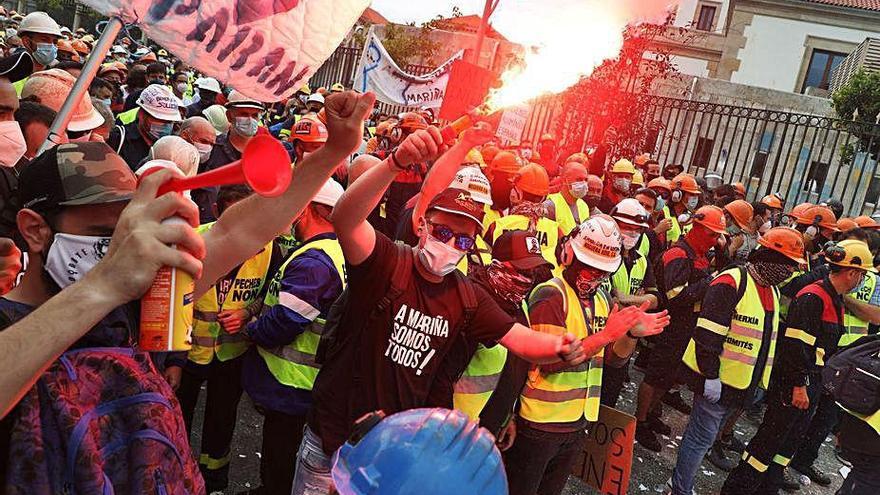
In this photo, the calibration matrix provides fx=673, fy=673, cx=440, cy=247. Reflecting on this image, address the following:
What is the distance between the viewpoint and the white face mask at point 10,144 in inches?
131

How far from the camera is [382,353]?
3.00 meters

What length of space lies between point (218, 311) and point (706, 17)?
3468cm

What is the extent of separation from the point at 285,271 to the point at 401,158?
1421 mm

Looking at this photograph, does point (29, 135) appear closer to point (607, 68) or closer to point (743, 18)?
point (607, 68)

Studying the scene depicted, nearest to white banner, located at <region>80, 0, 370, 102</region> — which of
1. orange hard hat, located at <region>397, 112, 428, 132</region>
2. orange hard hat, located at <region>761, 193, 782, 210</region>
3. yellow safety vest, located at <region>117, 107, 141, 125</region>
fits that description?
yellow safety vest, located at <region>117, 107, 141, 125</region>

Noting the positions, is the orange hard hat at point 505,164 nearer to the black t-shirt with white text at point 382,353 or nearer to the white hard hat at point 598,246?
the white hard hat at point 598,246

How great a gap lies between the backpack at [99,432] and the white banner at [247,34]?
127cm

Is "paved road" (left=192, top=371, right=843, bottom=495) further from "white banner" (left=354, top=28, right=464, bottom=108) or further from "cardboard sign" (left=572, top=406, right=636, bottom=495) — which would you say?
"white banner" (left=354, top=28, right=464, bottom=108)

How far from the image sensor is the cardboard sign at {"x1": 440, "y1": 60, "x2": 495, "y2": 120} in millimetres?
3366

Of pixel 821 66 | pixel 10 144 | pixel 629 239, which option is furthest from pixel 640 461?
pixel 821 66

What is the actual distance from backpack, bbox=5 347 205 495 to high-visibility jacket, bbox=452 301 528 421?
2.19m

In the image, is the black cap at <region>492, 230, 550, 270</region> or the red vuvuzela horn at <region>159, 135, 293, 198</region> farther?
the black cap at <region>492, 230, 550, 270</region>

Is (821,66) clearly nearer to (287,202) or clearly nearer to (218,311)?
(218,311)

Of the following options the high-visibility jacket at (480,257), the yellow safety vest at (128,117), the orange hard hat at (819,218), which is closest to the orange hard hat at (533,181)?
the high-visibility jacket at (480,257)
